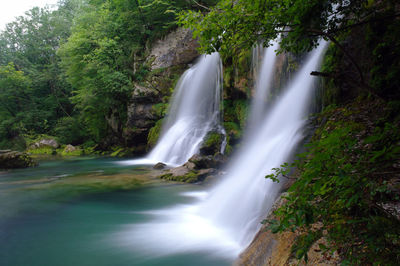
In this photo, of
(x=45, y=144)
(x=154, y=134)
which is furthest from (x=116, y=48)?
(x=45, y=144)

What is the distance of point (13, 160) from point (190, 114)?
9.01 meters

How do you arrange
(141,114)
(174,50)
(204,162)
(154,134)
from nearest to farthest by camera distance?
1. (204,162)
2. (154,134)
3. (141,114)
4. (174,50)

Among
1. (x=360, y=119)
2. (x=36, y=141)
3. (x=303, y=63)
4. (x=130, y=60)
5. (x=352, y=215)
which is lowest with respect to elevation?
(x=36, y=141)

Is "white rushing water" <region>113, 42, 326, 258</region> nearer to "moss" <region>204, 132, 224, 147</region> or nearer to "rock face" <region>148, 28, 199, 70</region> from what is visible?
"moss" <region>204, 132, 224, 147</region>

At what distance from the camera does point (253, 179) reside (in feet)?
18.7

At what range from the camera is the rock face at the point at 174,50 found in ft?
55.0

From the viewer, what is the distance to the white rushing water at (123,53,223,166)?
1241cm

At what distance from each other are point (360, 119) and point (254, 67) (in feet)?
24.5

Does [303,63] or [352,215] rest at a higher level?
[303,63]

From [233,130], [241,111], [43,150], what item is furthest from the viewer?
[43,150]

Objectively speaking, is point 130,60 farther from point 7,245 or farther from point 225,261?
point 225,261

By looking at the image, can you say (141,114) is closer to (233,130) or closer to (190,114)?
(190,114)

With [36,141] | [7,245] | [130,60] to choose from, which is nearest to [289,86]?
[7,245]

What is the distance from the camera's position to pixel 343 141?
1582mm
